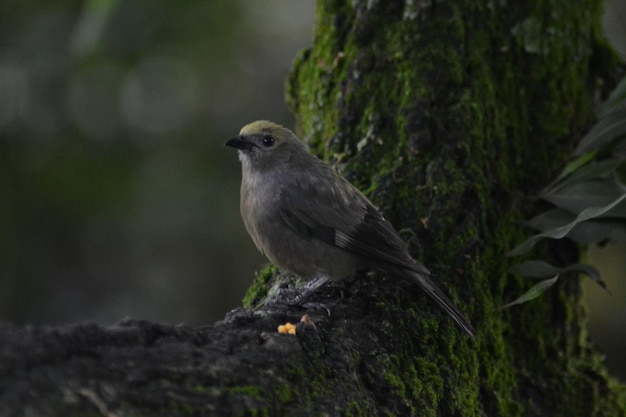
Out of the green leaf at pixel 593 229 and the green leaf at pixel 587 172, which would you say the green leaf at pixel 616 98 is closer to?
the green leaf at pixel 587 172

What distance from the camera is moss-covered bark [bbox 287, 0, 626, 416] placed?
12.9ft

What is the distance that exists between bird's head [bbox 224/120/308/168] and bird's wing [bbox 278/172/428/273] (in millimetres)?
291

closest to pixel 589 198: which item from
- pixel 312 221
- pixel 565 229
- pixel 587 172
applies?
pixel 587 172

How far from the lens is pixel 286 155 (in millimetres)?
4539

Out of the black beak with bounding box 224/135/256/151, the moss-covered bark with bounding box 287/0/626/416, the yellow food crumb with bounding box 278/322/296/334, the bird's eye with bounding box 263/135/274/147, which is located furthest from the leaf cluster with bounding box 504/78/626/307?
the black beak with bounding box 224/135/256/151

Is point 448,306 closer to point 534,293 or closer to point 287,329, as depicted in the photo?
point 534,293

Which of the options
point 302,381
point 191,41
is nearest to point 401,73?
point 302,381

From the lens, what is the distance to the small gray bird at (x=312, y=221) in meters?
3.90

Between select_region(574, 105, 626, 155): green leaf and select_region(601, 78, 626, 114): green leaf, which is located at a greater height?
select_region(601, 78, 626, 114): green leaf

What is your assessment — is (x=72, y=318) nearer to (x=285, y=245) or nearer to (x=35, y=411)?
(x=285, y=245)

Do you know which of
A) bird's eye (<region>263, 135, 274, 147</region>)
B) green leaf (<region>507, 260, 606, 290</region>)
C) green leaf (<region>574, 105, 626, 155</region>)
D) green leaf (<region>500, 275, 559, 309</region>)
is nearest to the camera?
green leaf (<region>500, 275, 559, 309</region>)

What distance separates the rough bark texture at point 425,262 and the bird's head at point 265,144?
0.20 m

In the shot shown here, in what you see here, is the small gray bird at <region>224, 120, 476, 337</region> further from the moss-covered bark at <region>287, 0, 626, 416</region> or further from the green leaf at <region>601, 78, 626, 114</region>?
the green leaf at <region>601, 78, 626, 114</region>

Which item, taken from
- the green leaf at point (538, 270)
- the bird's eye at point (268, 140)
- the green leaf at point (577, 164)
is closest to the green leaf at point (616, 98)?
the green leaf at point (577, 164)
